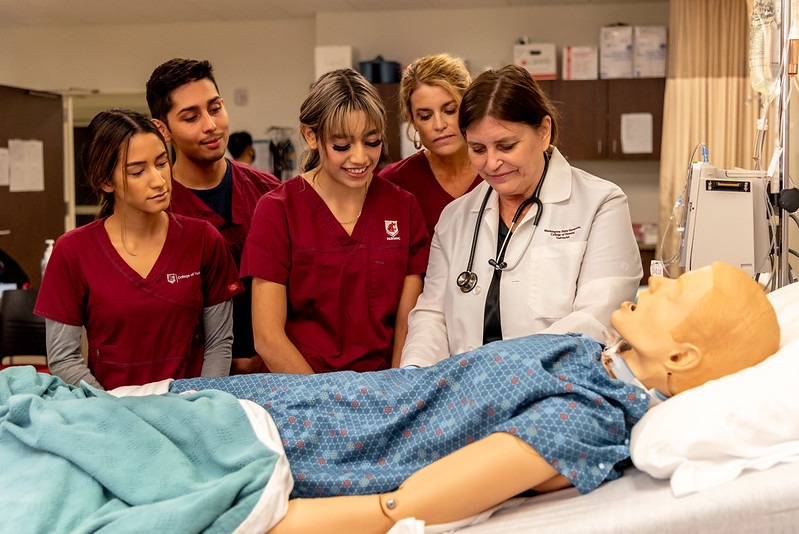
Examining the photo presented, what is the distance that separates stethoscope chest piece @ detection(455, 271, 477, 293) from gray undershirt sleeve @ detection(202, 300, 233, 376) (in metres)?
0.65

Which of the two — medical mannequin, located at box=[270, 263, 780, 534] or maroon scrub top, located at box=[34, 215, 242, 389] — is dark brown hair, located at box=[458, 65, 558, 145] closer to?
medical mannequin, located at box=[270, 263, 780, 534]

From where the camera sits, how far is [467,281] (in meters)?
2.02

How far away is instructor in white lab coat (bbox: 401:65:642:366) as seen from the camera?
1889 mm

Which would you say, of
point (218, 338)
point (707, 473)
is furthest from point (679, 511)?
point (218, 338)

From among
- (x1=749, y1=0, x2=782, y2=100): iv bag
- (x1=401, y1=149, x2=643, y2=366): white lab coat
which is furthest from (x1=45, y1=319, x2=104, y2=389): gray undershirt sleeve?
(x1=749, y1=0, x2=782, y2=100): iv bag

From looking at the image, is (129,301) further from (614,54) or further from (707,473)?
(614,54)

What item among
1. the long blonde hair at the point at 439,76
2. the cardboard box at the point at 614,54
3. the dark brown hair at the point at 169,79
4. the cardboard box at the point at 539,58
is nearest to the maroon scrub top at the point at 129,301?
the dark brown hair at the point at 169,79

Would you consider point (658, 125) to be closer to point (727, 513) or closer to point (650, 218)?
point (650, 218)

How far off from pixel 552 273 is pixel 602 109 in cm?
456

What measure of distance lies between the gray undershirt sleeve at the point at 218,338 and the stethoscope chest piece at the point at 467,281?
2.13 feet

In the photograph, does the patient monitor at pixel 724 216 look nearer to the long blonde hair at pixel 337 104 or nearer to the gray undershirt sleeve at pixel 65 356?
the long blonde hair at pixel 337 104

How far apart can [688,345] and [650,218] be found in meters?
5.21

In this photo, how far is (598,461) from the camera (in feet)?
4.84

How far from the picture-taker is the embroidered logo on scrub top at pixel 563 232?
6.40 feet
